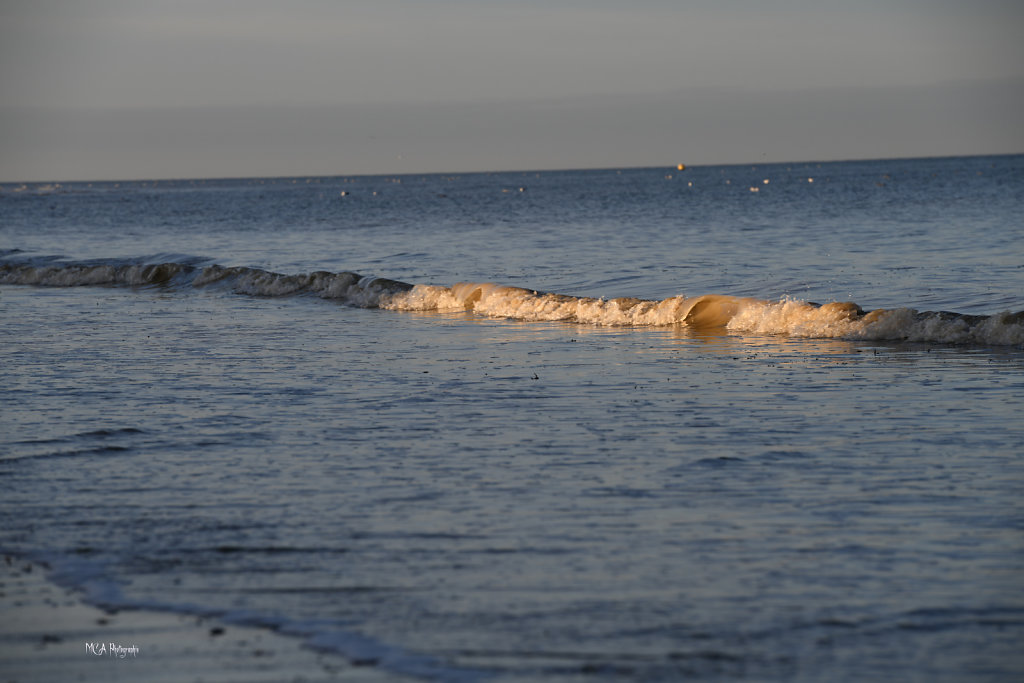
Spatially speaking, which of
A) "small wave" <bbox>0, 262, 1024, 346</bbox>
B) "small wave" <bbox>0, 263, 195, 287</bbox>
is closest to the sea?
"small wave" <bbox>0, 262, 1024, 346</bbox>

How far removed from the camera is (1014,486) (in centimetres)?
757

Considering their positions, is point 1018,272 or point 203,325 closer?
point 203,325

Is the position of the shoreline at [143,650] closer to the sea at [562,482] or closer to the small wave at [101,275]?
the sea at [562,482]

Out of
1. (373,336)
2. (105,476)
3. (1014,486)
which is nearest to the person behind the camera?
(1014,486)

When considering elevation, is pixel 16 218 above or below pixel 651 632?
above

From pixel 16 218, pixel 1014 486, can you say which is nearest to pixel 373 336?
pixel 1014 486

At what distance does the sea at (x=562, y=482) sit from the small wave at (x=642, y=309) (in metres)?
0.08

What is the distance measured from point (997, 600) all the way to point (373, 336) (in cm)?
1399

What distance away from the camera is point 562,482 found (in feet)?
26.2

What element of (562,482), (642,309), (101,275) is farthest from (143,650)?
(101,275)

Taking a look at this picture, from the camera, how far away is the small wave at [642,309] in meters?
16.2

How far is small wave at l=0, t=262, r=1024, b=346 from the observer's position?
53.3ft

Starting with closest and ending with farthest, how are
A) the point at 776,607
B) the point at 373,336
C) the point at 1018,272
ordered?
the point at 776,607 → the point at 373,336 → the point at 1018,272

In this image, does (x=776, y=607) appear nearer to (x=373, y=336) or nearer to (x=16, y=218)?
(x=373, y=336)
